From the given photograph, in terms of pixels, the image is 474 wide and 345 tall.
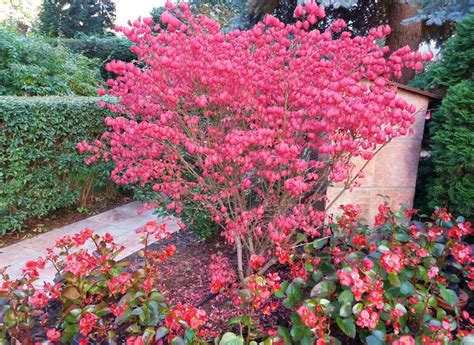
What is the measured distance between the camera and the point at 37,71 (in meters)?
5.80

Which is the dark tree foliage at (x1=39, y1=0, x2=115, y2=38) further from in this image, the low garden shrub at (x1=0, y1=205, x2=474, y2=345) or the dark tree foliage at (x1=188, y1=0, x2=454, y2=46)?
the low garden shrub at (x1=0, y1=205, x2=474, y2=345)

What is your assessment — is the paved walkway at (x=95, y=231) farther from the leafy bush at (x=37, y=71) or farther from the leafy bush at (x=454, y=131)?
the leafy bush at (x=37, y=71)

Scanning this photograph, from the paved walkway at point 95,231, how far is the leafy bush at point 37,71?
2.67 m

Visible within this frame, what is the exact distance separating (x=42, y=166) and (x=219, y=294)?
2667mm

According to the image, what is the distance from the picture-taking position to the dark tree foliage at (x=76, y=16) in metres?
16.2

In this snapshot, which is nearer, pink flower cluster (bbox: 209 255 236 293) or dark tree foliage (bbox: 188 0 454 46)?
pink flower cluster (bbox: 209 255 236 293)

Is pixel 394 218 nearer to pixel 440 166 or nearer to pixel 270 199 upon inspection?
pixel 440 166

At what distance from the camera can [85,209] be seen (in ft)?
15.3

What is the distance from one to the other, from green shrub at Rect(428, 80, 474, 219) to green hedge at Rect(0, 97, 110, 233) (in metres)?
3.71

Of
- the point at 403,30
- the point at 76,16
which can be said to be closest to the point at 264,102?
the point at 403,30

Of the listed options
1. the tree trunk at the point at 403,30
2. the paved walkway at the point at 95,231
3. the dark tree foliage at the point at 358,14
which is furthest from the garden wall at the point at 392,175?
the dark tree foliage at the point at 358,14

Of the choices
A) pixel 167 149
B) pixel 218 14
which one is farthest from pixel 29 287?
pixel 218 14

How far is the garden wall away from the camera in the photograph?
9.20 feet

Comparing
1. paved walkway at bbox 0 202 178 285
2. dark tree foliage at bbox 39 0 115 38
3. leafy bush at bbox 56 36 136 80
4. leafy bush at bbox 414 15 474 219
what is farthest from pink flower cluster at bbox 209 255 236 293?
dark tree foliage at bbox 39 0 115 38
